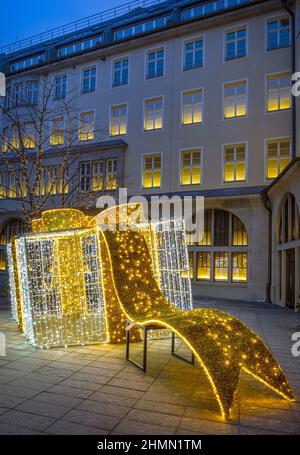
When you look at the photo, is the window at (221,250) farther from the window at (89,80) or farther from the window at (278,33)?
the window at (89,80)

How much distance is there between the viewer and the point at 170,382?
502 centimetres

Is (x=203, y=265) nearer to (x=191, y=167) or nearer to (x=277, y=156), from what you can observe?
(x=191, y=167)

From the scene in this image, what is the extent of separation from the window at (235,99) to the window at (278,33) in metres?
1.94

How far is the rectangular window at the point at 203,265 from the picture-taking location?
17922mm

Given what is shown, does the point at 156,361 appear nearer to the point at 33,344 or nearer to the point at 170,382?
the point at 170,382

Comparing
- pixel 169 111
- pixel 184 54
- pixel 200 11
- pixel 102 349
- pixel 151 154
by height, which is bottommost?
pixel 102 349

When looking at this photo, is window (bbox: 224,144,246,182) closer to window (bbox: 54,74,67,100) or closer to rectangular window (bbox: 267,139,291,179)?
A: rectangular window (bbox: 267,139,291,179)

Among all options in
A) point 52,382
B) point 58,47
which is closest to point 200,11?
point 58,47

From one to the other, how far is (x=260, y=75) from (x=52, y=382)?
15.8 metres

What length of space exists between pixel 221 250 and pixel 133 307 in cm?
1205

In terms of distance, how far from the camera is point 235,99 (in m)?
17.3

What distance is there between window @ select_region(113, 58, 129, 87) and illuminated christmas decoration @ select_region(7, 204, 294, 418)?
533 inches

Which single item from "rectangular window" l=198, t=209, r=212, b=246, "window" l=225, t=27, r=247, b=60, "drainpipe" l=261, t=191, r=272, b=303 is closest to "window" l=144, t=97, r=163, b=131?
"window" l=225, t=27, r=247, b=60

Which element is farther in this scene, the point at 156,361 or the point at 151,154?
the point at 151,154
